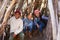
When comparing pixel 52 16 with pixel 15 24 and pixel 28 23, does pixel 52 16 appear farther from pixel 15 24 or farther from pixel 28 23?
pixel 15 24

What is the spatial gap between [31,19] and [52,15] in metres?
0.20

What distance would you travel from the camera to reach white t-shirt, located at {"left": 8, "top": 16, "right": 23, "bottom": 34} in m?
1.64

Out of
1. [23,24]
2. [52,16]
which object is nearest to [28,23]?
[23,24]

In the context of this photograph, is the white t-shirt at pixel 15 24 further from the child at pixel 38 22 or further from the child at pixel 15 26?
the child at pixel 38 22

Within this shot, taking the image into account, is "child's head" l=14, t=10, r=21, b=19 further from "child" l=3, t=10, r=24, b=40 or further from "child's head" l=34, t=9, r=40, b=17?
"child's head" l=34, t=9, r=40, b=17

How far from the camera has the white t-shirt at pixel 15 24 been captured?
164 cm

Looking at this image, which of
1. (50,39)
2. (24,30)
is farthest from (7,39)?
(50,39)

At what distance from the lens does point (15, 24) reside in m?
1.65

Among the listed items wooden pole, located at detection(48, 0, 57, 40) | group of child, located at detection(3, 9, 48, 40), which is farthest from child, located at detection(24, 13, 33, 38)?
wooden pole, located at detection(48, 0, 57, 40)

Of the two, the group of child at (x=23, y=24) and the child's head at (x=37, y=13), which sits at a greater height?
the child's head at (x=37, y=13)

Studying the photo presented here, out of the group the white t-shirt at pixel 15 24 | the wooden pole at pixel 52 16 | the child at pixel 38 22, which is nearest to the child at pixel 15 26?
the white t-shirt at pixel 15 24

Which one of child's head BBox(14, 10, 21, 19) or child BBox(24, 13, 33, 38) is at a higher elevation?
child's head BBox(14, 10, 21, 19)

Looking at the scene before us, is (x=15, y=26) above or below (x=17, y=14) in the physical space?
below

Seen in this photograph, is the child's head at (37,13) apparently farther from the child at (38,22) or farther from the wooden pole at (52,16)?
the wooden pole at (52,16)
